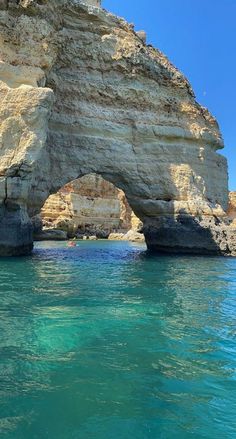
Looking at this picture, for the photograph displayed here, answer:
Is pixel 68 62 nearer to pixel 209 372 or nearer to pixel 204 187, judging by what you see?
pixel 204 187

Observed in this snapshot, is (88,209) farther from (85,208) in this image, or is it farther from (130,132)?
(130,132)

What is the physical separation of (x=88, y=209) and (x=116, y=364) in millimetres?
54269

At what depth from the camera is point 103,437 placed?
3824 millimetres

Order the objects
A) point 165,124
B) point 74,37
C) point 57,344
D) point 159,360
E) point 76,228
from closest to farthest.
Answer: point 159,360, point 57,344, point 74,37, point 165,124, point 76,228

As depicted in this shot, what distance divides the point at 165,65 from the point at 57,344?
23.1 meters

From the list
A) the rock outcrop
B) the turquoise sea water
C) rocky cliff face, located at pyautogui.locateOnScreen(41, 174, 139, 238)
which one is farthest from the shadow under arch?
the turquoise sea water

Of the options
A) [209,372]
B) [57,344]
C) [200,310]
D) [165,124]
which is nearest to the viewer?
[209,372]

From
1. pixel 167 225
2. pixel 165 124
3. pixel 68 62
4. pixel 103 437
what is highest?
pixel 68 62

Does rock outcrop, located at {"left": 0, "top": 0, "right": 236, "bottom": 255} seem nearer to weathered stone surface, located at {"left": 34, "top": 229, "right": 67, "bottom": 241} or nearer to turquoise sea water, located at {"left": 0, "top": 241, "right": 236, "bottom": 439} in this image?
turquoise sea water, located at {"left": 0, "top": 241, "right": 236, "bottom": 439}

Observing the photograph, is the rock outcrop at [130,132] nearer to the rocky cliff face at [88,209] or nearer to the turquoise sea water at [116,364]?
the turquoise sea water at [116,364]

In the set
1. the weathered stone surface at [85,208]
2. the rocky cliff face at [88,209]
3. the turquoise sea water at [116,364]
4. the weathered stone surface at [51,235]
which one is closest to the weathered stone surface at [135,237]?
the rocky cliff face at [88,209]

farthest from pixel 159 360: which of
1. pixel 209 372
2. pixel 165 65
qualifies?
pixel 165 65

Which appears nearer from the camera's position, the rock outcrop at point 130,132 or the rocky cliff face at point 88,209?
the rock outcrop at point 130,132

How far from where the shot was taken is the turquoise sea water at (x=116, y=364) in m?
4.07
